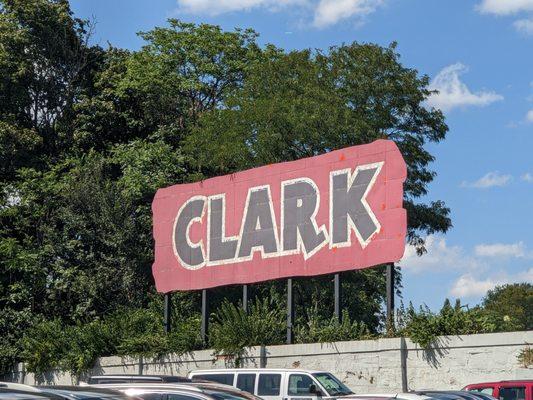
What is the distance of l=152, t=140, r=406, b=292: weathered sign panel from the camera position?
29.5 m

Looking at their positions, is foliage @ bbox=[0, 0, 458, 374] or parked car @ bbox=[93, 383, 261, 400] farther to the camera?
foliage @ bbox=[0, 0, 458, 374]

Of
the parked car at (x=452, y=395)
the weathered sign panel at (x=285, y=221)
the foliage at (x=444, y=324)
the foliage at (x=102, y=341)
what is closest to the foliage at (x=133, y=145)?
the foliage at (x=102, y=341)

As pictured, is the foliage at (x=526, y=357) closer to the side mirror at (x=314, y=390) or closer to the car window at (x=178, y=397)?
the side mirror at (x=314, y=390)

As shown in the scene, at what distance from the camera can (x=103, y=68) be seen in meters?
53.1

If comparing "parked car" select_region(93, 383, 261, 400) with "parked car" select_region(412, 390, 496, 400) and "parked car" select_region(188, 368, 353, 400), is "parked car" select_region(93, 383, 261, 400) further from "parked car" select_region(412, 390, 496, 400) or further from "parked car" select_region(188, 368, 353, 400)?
"parked car" select_region(188, 368, 353, 400)

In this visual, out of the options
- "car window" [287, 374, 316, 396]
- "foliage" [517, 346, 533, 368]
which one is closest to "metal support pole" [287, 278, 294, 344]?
"foliage" [517, 346, 533, 368]

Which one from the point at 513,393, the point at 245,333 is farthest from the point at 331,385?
the point at 245,333

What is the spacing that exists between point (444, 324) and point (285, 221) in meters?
7.08

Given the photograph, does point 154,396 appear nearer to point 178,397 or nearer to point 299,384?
point 178,397

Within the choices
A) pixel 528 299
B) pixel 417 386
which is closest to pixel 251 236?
pixel 417 386

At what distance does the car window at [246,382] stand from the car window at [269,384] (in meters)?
0.20

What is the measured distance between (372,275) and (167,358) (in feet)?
36.6

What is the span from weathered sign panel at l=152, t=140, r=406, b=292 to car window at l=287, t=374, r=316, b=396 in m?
7.35

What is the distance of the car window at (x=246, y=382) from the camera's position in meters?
23.2
